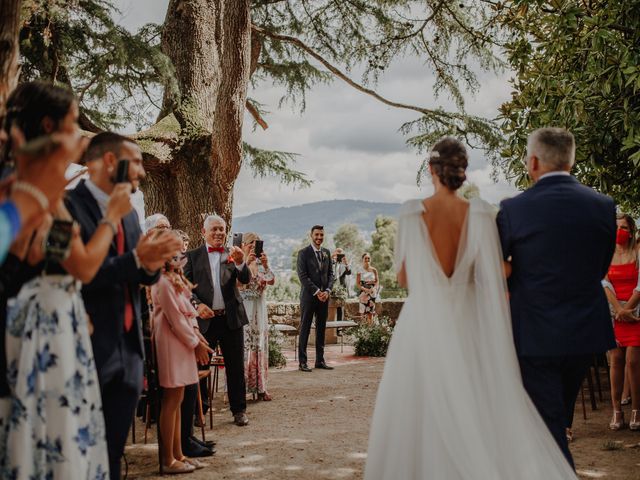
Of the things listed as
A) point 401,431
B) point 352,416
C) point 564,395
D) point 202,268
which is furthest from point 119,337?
point 352,416

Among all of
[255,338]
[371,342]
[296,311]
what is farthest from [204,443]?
[296,311]

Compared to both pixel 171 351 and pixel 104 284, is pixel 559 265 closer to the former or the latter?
pixel 104 284

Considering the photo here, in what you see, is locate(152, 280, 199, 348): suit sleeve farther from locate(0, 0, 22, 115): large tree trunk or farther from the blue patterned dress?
the blue patterned dress

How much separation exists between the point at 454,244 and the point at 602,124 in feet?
10.7

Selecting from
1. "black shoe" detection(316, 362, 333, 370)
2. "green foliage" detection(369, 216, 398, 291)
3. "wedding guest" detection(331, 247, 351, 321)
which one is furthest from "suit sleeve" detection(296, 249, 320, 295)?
"green foliage" detection(369, 216, 398, 291)

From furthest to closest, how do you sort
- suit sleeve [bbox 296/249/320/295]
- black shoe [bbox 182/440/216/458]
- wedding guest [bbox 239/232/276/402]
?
1. suit sleeve [bbox 296/249/320/295]
2. wedding guest [bbox 239/232/276/402]
3. black shoe [bbox 182/440/216/458]

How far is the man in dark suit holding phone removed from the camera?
30.9 ft

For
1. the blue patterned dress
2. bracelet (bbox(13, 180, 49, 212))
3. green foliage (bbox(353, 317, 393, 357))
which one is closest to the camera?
bracelet (bbox(13, 180, 49, 212))

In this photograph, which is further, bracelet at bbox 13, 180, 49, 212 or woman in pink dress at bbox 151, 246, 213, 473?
woman in pink dress at bbox 151, 246, 213, 473

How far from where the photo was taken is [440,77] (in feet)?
34.3

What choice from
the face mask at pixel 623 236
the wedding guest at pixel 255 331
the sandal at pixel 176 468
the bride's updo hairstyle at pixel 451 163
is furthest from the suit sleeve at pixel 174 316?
the face mask at pixel 623 236

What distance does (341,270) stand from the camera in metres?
14.2

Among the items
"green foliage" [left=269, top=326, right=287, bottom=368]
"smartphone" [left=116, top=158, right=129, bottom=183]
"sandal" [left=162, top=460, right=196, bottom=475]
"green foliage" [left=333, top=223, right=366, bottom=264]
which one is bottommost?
"sandal" [left=162, top=460, right=196, bottom=475]

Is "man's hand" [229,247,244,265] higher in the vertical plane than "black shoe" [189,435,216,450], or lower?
higher
